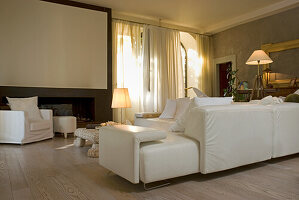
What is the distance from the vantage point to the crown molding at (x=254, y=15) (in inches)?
239

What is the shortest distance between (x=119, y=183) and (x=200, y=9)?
5522 mm

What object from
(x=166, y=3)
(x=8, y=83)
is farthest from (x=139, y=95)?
(x=8, y=83)

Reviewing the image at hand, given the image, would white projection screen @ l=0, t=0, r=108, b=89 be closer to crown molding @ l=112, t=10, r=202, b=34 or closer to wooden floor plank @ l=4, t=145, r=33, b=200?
crown molding @ l=112, t=10, r=202, b=34

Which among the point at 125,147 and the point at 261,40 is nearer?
the point at 125,147

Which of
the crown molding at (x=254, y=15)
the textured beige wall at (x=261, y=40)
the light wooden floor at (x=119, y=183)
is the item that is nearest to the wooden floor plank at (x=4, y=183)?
the light wooden floor at (x=119, y=183)

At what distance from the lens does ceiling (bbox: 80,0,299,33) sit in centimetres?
618

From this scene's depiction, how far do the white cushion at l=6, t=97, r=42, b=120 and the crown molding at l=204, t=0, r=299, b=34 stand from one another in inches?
217

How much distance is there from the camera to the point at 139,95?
22.8 feet

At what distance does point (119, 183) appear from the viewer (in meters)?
2.31

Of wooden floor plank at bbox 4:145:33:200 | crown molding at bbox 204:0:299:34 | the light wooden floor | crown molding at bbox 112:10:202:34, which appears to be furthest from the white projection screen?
crown molding at bbox 204:0:299:34

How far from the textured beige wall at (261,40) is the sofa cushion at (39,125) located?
5.22m

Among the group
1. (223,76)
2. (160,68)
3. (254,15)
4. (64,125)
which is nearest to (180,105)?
(64,125)

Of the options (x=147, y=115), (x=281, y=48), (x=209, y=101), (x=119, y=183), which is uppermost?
(x=281, y=48)

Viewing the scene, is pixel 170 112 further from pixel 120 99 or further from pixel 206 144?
pixel 206 144
